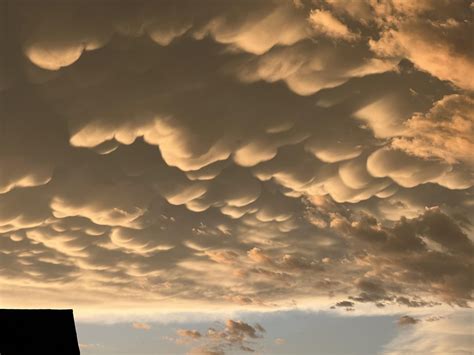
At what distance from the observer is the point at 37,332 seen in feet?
133

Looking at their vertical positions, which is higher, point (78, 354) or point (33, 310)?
point (33, 310)

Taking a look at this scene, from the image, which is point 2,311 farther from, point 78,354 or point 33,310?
point 78,354

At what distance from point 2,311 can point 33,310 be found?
2.02 metres

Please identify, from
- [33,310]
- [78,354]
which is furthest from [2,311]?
[78,354]

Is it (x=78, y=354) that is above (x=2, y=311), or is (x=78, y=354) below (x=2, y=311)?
below

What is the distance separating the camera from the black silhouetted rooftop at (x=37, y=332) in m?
39.6

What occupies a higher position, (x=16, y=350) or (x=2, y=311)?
(x=2, y=311)

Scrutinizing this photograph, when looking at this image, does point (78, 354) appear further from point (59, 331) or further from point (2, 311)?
point (2, 311)

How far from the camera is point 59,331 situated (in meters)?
41.4

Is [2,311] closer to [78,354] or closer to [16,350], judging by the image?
[16,350]

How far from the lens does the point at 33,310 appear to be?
40906mm

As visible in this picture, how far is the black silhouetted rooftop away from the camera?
3956 centimetres

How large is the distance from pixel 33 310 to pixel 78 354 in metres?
4.50

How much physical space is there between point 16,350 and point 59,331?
10.3 ft
